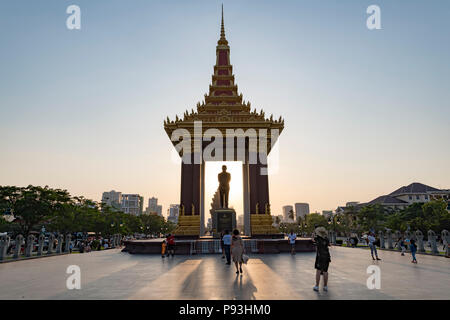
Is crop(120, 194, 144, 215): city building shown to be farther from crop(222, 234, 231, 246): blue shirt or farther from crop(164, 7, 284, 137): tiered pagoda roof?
crop(222, 234, 231, 246): blue shirt

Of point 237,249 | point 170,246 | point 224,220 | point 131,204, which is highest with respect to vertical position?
point 237,249

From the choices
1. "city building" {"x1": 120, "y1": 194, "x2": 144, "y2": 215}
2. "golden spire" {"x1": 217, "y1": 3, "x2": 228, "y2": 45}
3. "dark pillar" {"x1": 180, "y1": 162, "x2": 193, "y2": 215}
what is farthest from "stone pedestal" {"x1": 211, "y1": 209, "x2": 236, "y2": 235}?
"city building" {"x1": 120, "y1": 194, "x2": 144, "y2": 215}

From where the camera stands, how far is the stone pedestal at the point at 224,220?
70.5 feet

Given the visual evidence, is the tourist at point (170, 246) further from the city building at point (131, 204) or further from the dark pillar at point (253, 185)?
the city building at point (131, 204)

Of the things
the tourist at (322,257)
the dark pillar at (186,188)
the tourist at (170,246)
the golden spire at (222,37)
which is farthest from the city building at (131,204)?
the tourist at (322,257)

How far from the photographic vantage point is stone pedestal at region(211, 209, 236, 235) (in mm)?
21500

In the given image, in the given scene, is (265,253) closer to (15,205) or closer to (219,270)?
(219,270)

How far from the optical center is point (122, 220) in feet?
203

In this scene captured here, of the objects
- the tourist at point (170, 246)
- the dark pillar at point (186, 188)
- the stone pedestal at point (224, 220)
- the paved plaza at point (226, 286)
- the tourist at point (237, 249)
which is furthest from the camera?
the dark pillar at point (186, 188)

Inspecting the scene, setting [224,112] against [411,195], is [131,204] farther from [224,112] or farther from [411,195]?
[224,112]

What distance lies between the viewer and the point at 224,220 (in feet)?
70.9

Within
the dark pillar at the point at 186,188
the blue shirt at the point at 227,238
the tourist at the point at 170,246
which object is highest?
the dark pillar at the point at 186,188

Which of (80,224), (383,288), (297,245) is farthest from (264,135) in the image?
(80,224)

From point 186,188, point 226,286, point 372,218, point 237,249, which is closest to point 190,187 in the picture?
point 186,188
